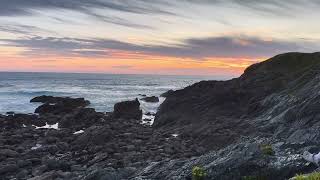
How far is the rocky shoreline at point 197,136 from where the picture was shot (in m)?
16.7

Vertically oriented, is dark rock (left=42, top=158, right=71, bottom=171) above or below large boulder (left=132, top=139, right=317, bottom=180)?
below

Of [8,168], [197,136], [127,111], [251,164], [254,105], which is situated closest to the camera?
[251,164]

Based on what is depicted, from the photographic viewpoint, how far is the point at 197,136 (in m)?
43.5

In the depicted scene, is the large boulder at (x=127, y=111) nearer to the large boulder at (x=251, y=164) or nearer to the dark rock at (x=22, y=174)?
the dark rock at (x=22, y=174)

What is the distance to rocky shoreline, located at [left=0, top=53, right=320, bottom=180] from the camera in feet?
54.7

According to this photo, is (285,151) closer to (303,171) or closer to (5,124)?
(303,171)

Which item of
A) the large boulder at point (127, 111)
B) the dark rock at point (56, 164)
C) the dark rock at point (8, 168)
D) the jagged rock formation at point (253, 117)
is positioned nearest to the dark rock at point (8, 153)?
the dark rock at point (8, 168)

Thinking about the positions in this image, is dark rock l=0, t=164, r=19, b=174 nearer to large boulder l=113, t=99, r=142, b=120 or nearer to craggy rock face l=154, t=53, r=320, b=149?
craggy rock face l=154, t=53, r=320, b=149

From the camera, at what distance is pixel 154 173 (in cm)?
1872

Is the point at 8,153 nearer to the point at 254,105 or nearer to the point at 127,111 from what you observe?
the point at 254,105

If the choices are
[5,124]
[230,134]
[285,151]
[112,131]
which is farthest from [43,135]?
[285,151]

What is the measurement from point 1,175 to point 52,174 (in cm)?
595

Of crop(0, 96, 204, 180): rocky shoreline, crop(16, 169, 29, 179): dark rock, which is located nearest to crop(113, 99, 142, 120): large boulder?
crop(0, 96, 204, 180): rocky shoreline

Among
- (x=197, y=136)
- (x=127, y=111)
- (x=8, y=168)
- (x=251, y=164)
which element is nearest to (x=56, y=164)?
(x=8, y=168)
